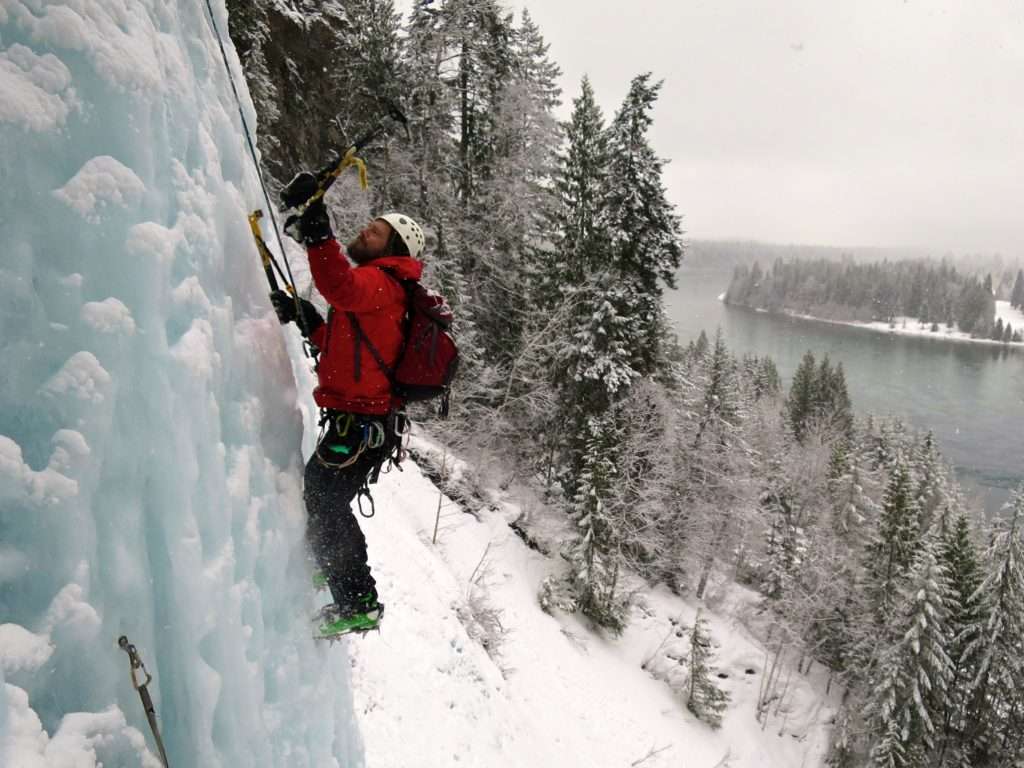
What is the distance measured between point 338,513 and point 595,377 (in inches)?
687

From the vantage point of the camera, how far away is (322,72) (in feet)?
70.5

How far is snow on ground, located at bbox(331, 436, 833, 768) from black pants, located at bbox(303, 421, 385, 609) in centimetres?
378

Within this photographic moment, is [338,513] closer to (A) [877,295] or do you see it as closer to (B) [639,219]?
(B) [639,219]

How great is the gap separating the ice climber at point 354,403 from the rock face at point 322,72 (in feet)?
49.9

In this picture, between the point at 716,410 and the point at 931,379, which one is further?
the point at 931,379

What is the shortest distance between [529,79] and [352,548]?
23768mm

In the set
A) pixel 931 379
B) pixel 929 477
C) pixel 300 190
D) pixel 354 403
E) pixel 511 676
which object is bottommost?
pixel 929 477

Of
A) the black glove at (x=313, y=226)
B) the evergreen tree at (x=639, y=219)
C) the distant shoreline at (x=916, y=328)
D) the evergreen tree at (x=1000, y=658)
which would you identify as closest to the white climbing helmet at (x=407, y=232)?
the black glove at (x=313, y=226)

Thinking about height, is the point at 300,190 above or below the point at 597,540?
above

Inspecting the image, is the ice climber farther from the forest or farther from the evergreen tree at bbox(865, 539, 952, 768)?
the evergreen tree at bbox(865, 539, 952, 768)

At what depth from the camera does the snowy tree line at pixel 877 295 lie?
410 ft

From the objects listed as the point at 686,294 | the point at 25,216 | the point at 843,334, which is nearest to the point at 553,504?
the point at 25,216

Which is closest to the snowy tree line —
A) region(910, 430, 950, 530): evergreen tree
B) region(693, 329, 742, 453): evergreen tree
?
region(910, 430, 950, 530): evergreen tree

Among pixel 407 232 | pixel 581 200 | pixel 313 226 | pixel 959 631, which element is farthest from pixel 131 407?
pixel 959 631
